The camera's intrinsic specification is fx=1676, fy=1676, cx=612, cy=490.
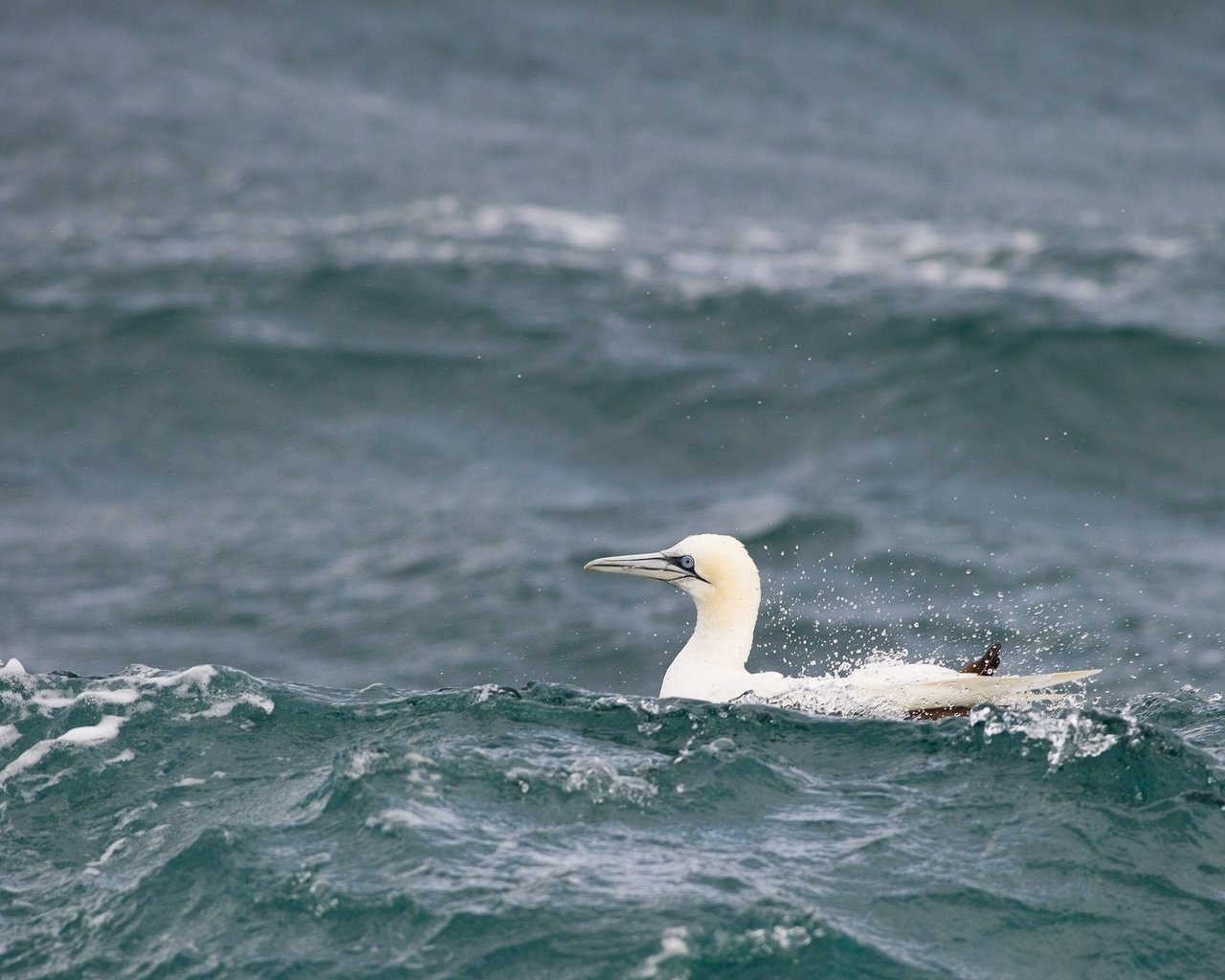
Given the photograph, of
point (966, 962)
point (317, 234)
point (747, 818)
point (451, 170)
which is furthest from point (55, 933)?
point (451, 170)

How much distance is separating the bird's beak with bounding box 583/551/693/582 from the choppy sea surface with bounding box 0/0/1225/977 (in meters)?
0.93

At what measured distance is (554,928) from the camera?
6.47 meters

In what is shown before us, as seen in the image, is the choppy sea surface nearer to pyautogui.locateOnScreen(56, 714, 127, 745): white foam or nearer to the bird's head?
pyautogui.locateOnScreen(56, 714, 127, 745): white foam

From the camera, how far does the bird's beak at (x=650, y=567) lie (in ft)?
32.7

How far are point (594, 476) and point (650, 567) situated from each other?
593cm

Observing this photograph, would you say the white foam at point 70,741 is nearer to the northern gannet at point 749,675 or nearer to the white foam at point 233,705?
the white foam at point 233,705

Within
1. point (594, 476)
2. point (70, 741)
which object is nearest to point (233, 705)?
point (70, 741)

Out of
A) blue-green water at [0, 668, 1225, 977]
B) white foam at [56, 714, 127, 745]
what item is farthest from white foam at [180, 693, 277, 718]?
white foam at [56, 714, 127, 745]

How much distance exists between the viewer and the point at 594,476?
15906mm

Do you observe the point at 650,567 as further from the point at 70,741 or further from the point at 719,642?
the point at 70,741

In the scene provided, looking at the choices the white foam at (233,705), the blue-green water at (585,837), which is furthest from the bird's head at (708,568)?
the white foam at (233,705)

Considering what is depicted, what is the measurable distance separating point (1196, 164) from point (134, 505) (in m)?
15.3

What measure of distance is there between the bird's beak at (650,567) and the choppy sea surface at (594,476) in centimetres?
93

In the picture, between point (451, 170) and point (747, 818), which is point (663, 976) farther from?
point (451, 170)
